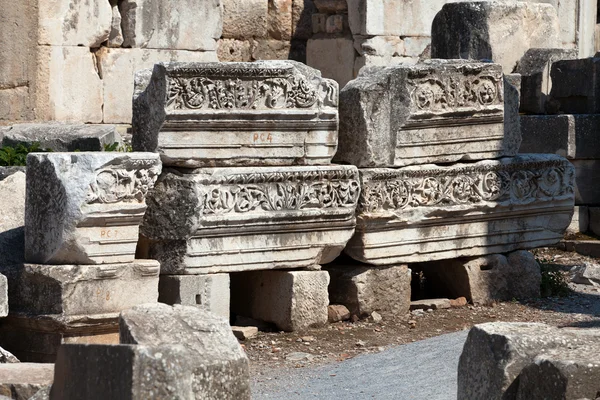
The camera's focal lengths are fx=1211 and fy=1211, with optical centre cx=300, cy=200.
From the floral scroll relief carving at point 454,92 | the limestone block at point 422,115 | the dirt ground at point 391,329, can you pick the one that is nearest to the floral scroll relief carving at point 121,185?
the dirt ground at point 391,329

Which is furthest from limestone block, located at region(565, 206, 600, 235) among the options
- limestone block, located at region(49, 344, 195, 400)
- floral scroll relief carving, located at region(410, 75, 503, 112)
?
A: limestone block, located at region(49, 344, 195, 400)

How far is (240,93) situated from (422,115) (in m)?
→ 1.50

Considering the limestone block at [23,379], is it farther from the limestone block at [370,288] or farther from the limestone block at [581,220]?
Answer: the limestone block at [581,220]

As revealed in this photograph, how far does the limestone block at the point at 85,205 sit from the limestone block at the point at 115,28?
615cm

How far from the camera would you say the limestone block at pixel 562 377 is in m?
4.36

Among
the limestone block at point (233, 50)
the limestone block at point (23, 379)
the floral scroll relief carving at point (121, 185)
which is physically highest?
the limestone block at point (233, 50)

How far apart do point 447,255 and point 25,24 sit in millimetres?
5518

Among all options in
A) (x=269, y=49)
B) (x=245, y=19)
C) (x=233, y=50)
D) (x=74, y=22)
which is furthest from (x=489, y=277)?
(x=269, y=49)

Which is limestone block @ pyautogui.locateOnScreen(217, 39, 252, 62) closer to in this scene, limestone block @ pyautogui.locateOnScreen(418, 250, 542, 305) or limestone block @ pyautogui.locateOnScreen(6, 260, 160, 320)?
limestone block @ pyautogui.locateOnScreen(418, 250, 542, 305)

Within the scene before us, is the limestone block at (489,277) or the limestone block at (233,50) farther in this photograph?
the limestone block at (233,50)

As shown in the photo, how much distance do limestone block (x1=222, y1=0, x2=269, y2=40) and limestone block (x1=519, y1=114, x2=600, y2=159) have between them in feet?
13.5

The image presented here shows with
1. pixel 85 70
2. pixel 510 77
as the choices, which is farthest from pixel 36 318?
pixel 85 70

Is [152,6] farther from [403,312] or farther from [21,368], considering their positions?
[21,368]

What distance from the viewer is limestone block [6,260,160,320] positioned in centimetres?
684
